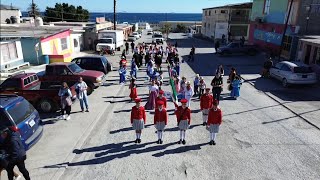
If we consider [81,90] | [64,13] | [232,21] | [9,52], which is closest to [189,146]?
[81,90]

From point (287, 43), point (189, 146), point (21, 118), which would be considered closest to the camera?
point (21, 118)

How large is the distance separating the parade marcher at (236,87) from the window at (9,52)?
1813cm

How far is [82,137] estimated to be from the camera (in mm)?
10086

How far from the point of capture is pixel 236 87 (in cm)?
1484

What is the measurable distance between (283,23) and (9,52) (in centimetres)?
2536

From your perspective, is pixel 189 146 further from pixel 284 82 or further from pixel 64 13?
pixel 64 13

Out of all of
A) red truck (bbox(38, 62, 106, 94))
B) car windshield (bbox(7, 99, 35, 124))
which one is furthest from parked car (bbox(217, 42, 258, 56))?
car windshield (bbox(7, 99, 35, 124))

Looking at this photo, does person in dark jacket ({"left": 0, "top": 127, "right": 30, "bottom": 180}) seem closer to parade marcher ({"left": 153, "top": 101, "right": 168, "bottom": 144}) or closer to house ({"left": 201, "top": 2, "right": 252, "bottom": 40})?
parade marcher ({"left": 153, "top": 101, "right": 168, "bottom": 144})

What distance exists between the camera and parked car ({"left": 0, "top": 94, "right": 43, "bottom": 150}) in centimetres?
809

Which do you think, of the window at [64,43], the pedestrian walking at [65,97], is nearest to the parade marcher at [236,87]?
the pedestrian walking at [65,97]

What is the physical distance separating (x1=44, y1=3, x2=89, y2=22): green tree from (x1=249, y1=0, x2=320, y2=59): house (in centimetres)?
4812

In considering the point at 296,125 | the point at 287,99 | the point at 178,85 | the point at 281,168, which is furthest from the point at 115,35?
the point at 281,168

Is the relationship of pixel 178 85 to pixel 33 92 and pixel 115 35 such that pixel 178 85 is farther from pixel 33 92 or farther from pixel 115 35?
pixel 115 35

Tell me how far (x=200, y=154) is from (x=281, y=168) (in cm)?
243
